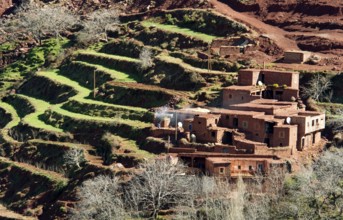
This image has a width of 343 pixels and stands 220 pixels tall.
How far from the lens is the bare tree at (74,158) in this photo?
57625 millimetres

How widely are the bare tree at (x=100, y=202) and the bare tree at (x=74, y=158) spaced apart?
189 inches

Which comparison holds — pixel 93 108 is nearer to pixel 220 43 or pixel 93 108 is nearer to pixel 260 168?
pixel 220 43

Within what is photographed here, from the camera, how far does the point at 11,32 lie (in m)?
92.7

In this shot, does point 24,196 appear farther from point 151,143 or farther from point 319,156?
point 319,156

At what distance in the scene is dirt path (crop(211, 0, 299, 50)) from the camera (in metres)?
69.8

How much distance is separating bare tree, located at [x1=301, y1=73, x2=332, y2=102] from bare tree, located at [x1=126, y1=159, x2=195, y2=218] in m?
13.0

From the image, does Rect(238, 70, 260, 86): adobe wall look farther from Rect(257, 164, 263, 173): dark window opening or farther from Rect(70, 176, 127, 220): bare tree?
Rect(70, 176, 127, 220): bare tree

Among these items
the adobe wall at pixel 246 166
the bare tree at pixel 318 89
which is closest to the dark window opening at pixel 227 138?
the adobe wall at pixel 246 166

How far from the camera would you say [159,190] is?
50094mm

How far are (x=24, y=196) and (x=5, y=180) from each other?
331cm

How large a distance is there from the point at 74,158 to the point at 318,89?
51.9ft

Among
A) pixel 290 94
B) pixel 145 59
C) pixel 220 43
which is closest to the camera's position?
pixel 290 94

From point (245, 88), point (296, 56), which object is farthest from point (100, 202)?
point (296, 56)

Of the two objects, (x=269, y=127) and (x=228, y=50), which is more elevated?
(x=228, y=50)
